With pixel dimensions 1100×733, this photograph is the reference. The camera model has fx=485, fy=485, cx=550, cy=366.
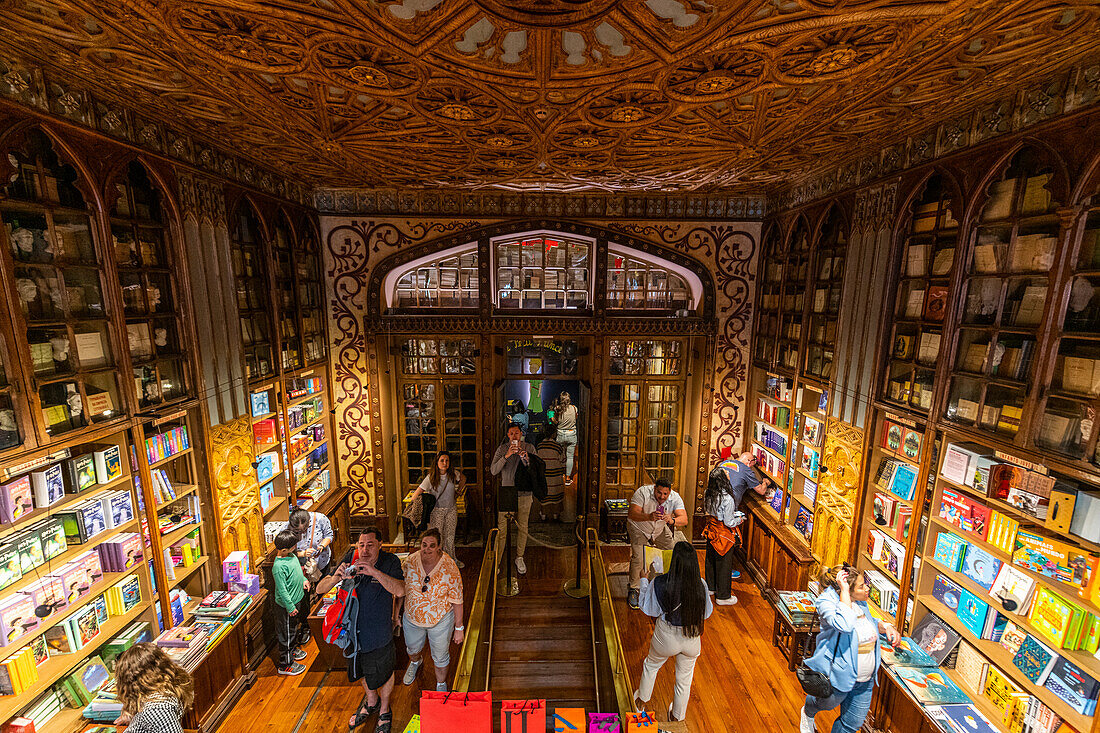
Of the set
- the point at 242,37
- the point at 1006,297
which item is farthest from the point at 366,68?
the point at 1006,297

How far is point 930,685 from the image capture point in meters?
3.57

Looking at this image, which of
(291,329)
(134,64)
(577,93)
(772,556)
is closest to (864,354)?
(772,556)

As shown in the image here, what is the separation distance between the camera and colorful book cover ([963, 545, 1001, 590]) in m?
3.42

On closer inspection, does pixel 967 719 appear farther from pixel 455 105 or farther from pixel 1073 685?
pixel 455 105

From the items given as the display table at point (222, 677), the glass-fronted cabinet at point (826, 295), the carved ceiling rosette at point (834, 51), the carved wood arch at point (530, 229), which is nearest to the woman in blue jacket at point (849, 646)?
the glass-fronted cabinet at point (826, 295)

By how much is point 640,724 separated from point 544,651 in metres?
1.87

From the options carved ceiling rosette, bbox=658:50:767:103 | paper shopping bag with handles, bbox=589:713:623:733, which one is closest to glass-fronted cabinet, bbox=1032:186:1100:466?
carved ceiling rosette, bbox=658:50:767:103

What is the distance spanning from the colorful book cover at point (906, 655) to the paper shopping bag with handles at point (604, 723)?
233 cm

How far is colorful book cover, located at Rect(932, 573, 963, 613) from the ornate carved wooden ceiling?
349 cm

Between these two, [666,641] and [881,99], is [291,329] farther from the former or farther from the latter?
[881,99]

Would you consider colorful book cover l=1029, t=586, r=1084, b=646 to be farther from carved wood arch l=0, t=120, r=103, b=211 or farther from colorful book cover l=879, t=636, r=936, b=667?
carved wood arch l=0, t=120, r=103, b=211

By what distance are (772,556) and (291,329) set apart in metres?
6.33

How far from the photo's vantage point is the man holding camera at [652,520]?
16.7 feet

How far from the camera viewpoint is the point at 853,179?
470cm
